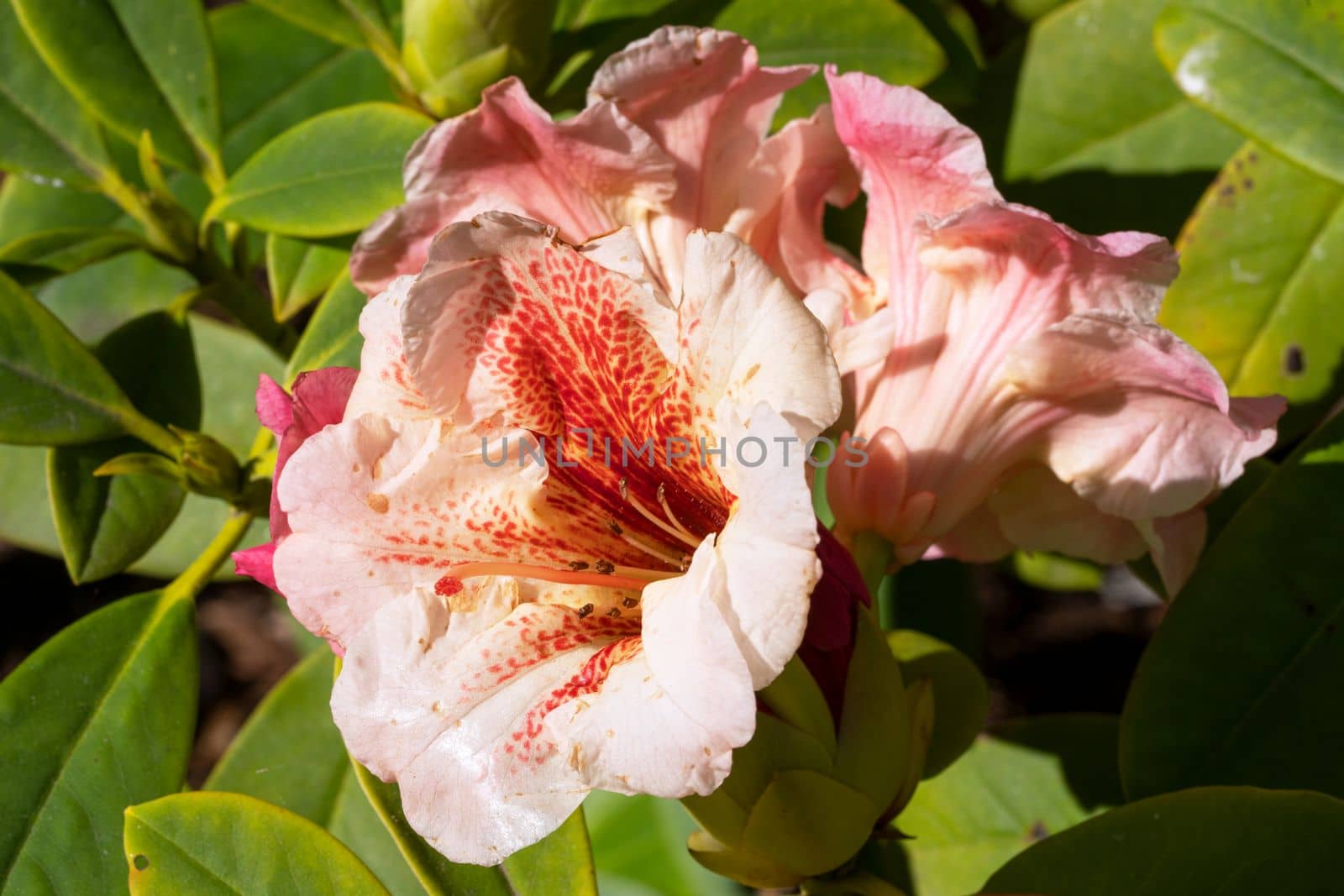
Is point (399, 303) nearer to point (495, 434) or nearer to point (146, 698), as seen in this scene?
point (495, 434)

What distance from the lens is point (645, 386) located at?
0.84 meters

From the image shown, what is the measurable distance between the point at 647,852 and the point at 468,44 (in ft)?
2.34

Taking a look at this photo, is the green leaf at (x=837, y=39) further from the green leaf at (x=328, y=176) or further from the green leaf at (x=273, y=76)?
the green leaf at (x=273, y=76)

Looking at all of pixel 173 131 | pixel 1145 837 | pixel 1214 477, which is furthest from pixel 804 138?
pixel 173 131

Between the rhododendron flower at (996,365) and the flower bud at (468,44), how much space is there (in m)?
0.34

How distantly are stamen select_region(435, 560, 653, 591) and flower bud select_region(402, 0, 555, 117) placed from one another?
0.45 meters

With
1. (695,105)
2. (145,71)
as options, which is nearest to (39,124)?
(145,71)

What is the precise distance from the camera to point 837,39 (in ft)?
3.92

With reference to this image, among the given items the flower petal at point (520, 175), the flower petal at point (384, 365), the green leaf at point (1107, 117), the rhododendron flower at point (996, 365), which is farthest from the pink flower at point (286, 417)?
the green leaf at point (1107, 117)

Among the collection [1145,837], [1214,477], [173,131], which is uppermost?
[173,131]

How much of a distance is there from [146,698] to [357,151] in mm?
490

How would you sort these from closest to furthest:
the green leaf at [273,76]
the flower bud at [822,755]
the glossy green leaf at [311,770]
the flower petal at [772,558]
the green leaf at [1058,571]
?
the flower petal at [772,558] < the flower bud at [822,755] < the glossy green leaf at [311,770] < the green leaf at [273,76] < the green leaf at [1058,571]

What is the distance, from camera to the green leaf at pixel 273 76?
1442 mm

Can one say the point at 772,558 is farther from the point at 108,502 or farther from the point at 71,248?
the point at 71,248
